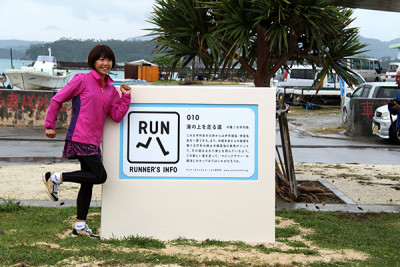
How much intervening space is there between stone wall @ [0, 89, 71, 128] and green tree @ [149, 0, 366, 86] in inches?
435

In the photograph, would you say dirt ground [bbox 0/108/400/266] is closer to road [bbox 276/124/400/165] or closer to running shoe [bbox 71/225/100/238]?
running shoe [bbox 71/225/100/238]

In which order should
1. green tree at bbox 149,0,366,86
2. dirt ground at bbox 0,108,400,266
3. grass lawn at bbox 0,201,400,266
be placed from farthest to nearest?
1. green tree at bbox 149,0,366,86
2. dirt ground at bbox 0,108,400,266
3. grass lawn at bbox 0,201,400,266

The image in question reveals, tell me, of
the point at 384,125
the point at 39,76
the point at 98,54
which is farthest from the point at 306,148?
the point at 39,76

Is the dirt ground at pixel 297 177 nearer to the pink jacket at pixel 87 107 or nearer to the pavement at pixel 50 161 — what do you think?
the pavement at pixel 50 161

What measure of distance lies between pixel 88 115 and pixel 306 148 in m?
11.4

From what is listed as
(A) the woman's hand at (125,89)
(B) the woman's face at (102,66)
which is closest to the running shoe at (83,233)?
(A) the woman's hand at (125,89)

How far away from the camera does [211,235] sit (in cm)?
529

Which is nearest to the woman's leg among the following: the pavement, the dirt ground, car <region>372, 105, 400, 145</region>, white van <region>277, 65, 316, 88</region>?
the dirt ground

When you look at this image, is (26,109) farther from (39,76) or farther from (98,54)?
(39,76)

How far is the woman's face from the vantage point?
5.17 metres

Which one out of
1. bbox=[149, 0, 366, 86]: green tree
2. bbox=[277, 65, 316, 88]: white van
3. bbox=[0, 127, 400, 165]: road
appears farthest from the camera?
bbox=[277, 65, 316, 88]: white van

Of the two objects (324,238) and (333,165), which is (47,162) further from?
(324,238)

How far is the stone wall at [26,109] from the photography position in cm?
1830

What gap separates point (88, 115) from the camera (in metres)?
4.98
